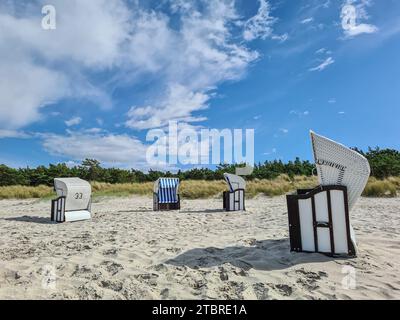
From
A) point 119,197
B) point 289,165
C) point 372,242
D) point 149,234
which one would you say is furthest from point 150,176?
point 372,242

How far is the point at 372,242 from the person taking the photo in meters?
4.99

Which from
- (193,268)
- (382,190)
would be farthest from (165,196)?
(382,190)

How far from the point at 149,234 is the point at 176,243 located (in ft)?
3.88

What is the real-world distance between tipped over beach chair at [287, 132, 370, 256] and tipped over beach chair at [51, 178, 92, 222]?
6.74 meters

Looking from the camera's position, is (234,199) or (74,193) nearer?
(74,193)

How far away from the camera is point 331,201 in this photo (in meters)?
4.26

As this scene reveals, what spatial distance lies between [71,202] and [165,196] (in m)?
3.71

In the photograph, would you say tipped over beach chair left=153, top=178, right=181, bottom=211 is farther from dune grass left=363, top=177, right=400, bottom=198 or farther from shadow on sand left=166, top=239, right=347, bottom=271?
dune grass left=363, top=177, right=400, bottom=198

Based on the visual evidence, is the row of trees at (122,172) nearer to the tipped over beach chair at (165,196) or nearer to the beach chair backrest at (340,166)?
the tipped over beach chair at (165,196)

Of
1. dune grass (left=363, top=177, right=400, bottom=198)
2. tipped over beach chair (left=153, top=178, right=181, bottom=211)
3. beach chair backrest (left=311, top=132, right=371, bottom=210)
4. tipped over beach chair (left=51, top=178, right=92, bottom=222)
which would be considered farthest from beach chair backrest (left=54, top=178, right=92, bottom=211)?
dune grass (left=363, top=177, right=400, bottom=198)

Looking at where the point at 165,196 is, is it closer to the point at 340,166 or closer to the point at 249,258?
the point at 249,258

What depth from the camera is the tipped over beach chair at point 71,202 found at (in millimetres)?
9257

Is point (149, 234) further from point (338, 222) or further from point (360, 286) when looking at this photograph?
point (360, 286)
